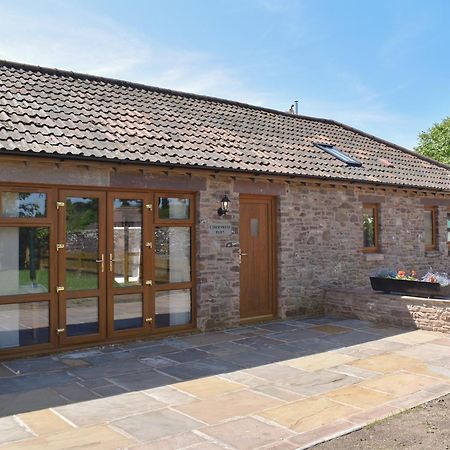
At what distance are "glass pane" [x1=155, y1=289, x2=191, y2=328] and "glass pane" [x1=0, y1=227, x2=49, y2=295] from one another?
2.07 meters

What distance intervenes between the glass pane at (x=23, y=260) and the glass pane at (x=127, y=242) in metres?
1.18

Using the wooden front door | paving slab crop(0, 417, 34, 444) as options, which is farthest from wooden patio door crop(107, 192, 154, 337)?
paving slab crop(0, 417, 34, 444)

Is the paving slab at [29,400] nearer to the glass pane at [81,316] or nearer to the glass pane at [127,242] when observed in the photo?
the glass pane at [81,316]

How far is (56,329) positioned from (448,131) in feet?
120

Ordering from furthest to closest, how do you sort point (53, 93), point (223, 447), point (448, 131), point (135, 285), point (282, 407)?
point (448, 131) < point (53, 93) < point (135, 285) < point (282, 407) < point (223, 447)

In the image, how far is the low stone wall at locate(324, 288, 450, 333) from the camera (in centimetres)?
962

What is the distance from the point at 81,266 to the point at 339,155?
7.38m

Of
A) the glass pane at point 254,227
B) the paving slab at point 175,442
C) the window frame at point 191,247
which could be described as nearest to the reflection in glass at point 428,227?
the glass pane at point 254,227

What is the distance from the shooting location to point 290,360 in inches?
297

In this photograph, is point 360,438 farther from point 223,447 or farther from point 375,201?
point 375,201

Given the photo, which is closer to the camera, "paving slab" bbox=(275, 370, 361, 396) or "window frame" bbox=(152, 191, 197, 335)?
"paving slab" bbox=(275, 370, 361, 396)

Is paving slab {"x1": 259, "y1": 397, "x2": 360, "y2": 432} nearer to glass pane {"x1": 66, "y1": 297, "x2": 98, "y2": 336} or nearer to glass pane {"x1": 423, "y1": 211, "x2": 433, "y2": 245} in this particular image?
glass pane {"x1": 66, "y1": 297, "x2": 98, "y2": 336}

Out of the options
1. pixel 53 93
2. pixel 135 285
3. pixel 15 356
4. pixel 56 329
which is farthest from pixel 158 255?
pixel 53 93

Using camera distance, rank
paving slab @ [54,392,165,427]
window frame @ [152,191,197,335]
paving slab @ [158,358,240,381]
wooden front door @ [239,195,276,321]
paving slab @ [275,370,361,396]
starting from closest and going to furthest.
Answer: paving slab @ [54,392,165,427], paving slab @ [275,370,361,396], paving slab @ [158,358,240,381], window frame @ [152,191,197,335], wooden front door @ [239,195,276,321]
